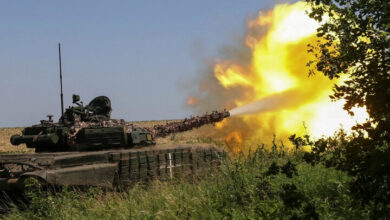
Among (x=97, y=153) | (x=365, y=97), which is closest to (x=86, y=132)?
(x=97, y=153)

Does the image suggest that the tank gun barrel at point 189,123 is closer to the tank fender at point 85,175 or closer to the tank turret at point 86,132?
the tank turret at point 86,132

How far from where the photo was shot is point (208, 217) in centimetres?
699

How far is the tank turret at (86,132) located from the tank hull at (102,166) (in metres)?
0.63

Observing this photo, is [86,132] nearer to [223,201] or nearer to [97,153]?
[97,153]

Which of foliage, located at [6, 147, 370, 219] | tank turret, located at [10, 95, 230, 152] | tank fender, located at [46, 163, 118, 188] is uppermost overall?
tank turret, located at [10, 95, 230, 152]

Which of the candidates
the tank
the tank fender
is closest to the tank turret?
the tank

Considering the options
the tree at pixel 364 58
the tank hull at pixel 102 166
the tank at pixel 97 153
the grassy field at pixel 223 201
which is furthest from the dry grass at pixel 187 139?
the tree at pixel 364 58

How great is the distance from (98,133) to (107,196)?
195cm

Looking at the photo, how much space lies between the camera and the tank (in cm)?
960

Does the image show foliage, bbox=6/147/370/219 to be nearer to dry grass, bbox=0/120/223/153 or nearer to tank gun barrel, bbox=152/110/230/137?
tank gun barrel, bbox=152/110/230/137

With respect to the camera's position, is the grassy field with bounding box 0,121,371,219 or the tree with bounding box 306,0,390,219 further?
the grassy field with bounding box 0,121,371,219

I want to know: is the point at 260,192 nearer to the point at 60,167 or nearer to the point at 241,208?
the point at 241,208

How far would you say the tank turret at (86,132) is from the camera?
11.5 meters

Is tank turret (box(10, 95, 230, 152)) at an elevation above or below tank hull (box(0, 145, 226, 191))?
above
